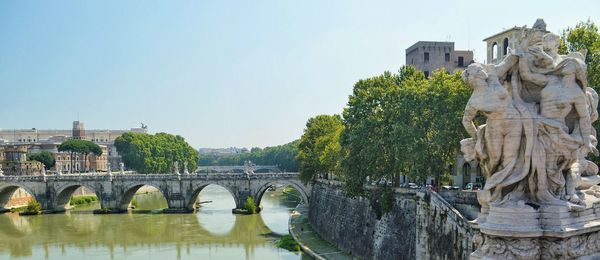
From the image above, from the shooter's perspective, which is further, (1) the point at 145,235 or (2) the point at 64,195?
(2) the point at 64,195

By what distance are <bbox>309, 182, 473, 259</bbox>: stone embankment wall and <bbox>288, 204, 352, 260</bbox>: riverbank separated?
0.47 metres

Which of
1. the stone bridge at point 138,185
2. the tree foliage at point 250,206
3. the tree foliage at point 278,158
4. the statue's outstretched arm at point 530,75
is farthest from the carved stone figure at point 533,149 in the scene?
the tree foliage at point 278,158

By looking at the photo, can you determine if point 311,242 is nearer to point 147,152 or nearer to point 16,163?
point 16,163

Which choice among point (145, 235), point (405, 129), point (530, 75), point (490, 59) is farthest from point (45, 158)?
point (530, 75)

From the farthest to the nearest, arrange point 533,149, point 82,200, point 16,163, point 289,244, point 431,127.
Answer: point 16,163
point 82,200
point 289,244
point 431,127
point 533,149

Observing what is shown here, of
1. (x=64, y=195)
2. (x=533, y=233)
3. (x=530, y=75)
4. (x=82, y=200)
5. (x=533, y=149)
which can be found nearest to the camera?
(x=533, y=233)

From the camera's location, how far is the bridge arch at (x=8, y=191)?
5884 cm

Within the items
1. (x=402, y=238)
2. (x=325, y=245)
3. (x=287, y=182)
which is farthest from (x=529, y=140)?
(x=287, y=182)

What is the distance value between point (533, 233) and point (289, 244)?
28629mm

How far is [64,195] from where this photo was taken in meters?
60.1

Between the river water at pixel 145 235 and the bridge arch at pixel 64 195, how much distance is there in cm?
189

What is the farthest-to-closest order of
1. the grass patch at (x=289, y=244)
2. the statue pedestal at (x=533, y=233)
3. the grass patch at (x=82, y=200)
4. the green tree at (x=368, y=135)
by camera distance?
the grass patch at (x=82, y=200)
the grass patch at (x=289, y=244)
the green tree at (x=368, y=135)
the statue pedestal at (x=533, y=233)

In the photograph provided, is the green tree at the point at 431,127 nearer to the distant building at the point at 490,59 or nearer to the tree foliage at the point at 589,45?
the tree foliage at the point at 589,45

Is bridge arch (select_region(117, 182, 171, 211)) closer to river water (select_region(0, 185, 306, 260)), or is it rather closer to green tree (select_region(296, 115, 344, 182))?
river water (select_region(0, 185, 306, 260))
